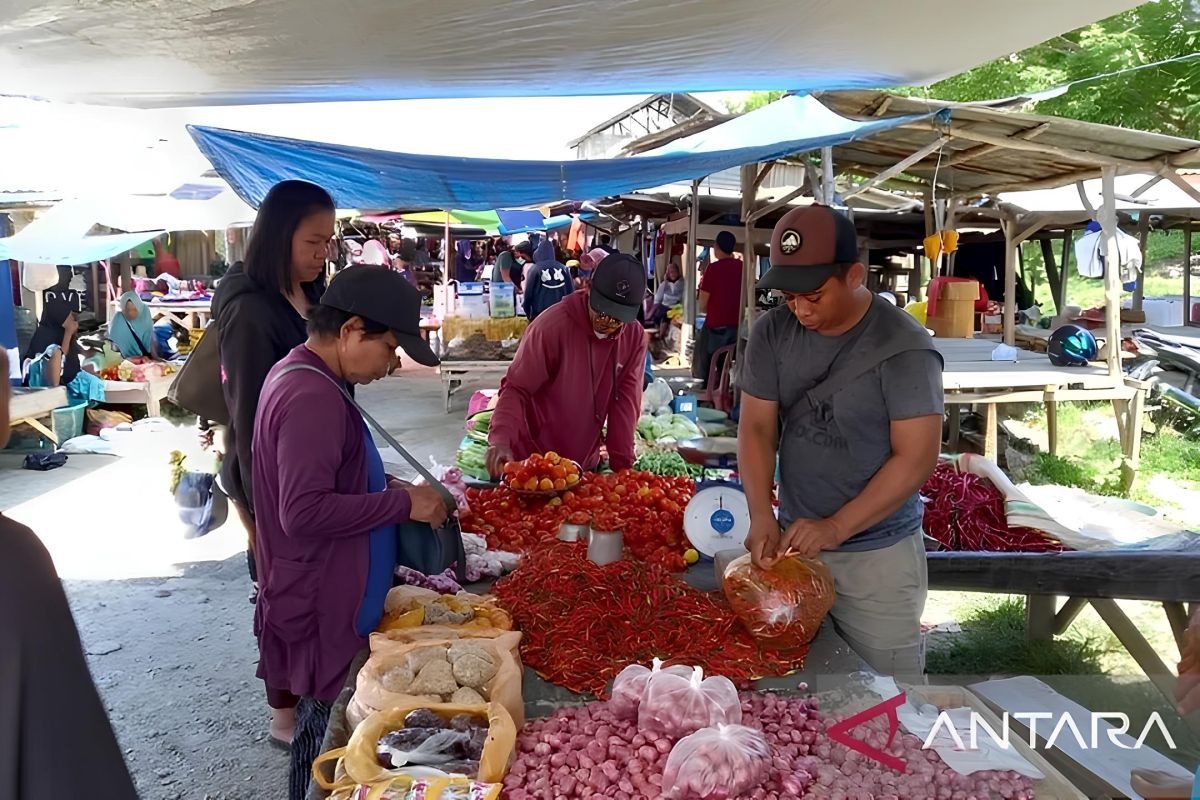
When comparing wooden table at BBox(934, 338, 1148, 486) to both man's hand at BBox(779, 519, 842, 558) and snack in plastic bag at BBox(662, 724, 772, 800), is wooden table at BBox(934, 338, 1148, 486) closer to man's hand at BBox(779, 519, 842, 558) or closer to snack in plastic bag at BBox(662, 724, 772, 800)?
man's hand at BBox(779, 519, 842, 558)

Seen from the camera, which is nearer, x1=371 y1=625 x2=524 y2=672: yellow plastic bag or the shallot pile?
the shallot pile

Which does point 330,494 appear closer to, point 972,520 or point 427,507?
point 427,507

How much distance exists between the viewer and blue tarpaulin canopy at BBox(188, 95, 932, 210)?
531 centimetres

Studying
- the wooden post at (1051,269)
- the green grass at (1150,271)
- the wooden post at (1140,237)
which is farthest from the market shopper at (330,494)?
the green grass at (1150,271)

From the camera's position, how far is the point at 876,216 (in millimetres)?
12984

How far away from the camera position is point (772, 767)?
64.9 inches

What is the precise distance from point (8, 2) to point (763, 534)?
2.66 m

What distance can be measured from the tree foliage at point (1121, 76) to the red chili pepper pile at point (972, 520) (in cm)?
753

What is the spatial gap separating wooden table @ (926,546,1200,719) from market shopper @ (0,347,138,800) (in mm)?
3117

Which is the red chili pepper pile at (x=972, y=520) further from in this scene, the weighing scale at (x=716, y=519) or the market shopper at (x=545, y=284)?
the market shopper at (x=545, y=284)

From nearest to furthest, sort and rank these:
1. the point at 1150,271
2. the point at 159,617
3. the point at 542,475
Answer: the point at 542,475, the point at 159,617, the point at 1150,271

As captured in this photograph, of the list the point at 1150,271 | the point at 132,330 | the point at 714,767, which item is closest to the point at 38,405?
the point at 132,330

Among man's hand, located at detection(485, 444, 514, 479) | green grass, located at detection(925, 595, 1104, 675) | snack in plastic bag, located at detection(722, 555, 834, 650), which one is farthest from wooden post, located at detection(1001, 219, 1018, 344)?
snack in plastic bag, located at detection(722, 555, 834, 650)

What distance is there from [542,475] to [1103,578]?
2.28 m
